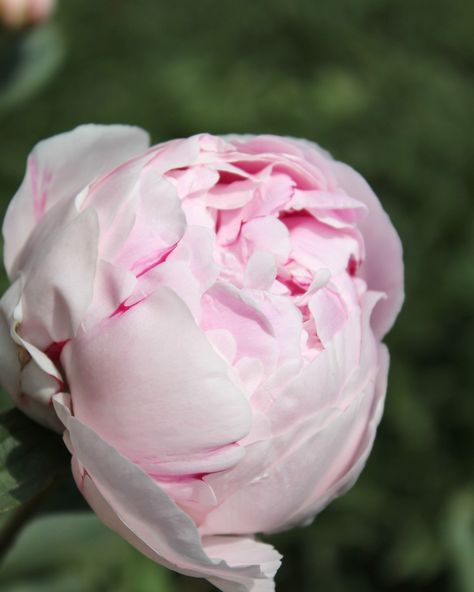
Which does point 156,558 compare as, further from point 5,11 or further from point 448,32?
point 448,32

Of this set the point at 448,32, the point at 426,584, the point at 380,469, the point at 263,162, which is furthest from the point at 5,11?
the point at 448,32

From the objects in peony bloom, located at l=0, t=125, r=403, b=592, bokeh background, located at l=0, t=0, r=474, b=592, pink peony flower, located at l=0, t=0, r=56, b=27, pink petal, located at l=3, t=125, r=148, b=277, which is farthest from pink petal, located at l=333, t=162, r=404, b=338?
pink peony flower, located at l=0, t=0, r=56, b=27

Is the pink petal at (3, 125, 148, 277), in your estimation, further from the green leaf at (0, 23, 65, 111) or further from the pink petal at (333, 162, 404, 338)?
the green leaf at (0, 23, 65, 111)

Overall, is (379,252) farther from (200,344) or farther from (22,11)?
(22,11)

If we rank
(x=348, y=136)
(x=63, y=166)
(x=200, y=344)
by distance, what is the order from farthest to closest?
(x=348, y=136), (x=63, y=166), (x=200, y=344)

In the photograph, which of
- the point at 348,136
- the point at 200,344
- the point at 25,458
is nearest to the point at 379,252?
the point at 200,344

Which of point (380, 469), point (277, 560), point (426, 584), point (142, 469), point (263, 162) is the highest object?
point (263, 162)

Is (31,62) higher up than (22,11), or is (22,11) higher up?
(22,11)
